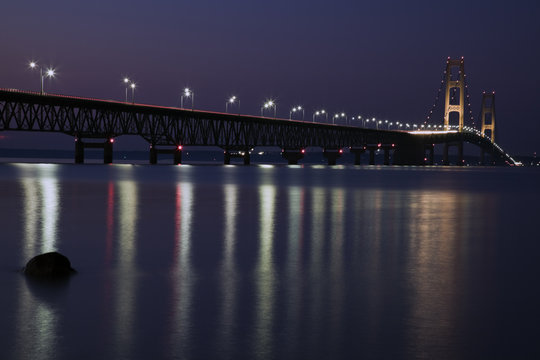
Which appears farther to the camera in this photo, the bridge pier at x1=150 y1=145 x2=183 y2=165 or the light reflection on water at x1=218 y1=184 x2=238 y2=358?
the bridge pier at x1=150 y1=145 x2=183 y2=165

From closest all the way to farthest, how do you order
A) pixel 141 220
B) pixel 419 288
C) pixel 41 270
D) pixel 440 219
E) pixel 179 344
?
pixel 179 344
pixel 419 288
pixel 41 270
pixel 141 220
pixel 440 219

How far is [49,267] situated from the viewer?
37.3 ft

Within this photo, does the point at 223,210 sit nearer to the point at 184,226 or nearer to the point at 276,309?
the point at 184,226

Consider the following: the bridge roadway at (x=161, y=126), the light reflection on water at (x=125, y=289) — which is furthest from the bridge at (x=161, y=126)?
the light reflection on water at (x=125, y=289)

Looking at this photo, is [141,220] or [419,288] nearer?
[419,288]

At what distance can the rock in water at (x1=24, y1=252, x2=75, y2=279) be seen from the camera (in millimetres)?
11352

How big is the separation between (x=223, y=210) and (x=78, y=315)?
16.8 meters

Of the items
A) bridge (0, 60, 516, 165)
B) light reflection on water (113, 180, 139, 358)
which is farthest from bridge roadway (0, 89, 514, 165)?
light reflection on water (113, 180, 139, 358)

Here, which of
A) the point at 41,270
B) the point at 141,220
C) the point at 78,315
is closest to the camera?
the point at 78,315

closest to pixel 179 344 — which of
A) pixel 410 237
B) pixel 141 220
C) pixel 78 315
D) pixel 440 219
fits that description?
pixel 78 315

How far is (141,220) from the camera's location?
68.0ft

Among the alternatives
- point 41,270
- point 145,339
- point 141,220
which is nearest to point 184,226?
point 141,220

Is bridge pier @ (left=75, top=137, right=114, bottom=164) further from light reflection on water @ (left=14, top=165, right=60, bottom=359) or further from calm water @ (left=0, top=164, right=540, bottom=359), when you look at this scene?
light reflection on water @ (left=14, top=165, right=60, bottom=359)

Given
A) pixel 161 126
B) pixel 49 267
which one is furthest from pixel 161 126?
pixel 49 267
